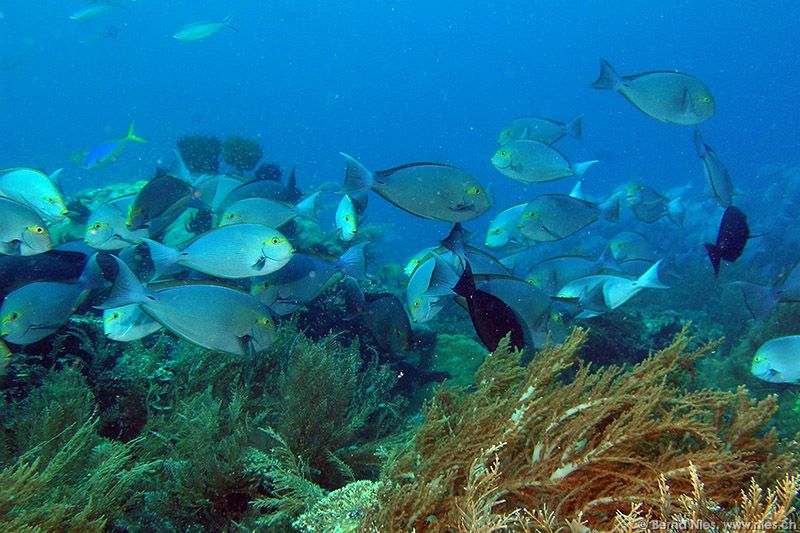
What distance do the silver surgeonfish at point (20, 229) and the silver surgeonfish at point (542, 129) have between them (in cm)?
513

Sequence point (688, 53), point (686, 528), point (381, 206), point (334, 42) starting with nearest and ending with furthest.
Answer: point (686, 528) < point (381, 206) < point (688, 53) < point (334, 42)

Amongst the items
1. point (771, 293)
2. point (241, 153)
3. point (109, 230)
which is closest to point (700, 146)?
point (771, 293)

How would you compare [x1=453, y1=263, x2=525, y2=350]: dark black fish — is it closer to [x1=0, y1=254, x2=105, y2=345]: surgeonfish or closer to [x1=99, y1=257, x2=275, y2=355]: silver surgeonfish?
[x1=99, y1=257, x2=275, y2=355]: silver surgeonfish

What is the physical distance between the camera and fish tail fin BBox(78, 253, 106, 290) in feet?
10.8

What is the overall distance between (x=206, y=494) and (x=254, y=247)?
1652 millimetres

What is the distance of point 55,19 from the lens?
107938 millimetres

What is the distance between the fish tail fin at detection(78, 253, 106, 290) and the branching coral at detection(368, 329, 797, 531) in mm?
2804

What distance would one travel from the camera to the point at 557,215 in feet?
15.6

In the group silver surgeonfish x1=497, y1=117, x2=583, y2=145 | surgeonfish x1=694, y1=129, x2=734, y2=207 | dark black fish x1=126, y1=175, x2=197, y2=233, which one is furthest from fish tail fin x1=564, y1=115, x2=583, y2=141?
dark black fish x1=126, y1=175, x2=197, y2=233

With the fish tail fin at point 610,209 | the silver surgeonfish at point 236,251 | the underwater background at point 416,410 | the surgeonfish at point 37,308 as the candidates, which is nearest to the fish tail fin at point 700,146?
the underwater background at point 416,410

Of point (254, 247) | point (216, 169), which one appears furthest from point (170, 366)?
point (216, 169)

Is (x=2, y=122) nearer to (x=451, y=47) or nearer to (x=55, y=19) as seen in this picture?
(x=55, y=19)

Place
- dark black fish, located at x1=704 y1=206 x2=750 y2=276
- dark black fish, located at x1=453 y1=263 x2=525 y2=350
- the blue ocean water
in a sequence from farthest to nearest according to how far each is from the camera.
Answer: the blue ocean water, dark black fish, located at x1=704 y1=206 x2=750 y2=276, dark black fish, located at x1=453 y1=263 x2=525 y2=350

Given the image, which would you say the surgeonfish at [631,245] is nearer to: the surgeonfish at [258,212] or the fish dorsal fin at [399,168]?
the fish dorsal fin at [399,168]
